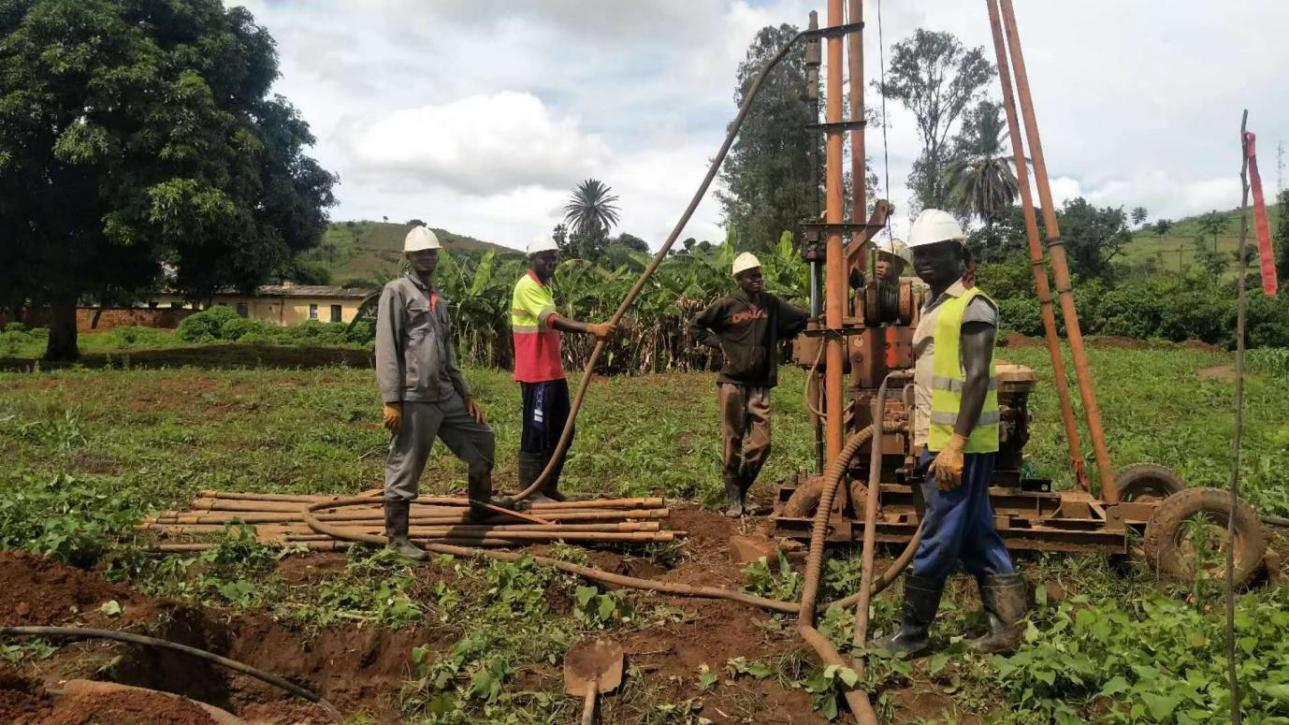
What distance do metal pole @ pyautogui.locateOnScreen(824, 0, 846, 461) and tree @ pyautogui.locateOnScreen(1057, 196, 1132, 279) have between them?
4264 cm

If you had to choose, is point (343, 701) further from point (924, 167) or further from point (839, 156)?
point (924, 167)

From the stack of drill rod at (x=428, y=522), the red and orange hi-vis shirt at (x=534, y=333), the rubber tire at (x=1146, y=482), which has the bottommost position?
the stack of drill rod at (x=428, y=522)

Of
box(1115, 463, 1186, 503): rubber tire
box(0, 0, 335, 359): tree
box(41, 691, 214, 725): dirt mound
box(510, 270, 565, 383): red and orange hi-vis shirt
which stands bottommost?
box(41, 691, 214, 725): dirt mound

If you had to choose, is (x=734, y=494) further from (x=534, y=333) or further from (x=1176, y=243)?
(x=1176, y=243)

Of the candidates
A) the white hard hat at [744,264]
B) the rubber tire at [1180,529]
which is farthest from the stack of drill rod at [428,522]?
the rubber tire at [1180,529]

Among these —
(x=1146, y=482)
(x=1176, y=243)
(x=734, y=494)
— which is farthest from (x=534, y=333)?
(x=1176, y=243)

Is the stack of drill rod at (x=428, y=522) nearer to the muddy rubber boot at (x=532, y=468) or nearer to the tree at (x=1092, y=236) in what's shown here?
the muddy rubber boot at (x=532, y=468)

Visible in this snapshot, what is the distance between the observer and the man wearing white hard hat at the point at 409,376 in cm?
574

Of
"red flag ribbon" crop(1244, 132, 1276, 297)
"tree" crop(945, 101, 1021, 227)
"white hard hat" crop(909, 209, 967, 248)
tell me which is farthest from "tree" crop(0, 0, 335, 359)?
"tree" crop(945, 101, 1021, 227)

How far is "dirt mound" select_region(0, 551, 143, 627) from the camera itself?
14.5ft

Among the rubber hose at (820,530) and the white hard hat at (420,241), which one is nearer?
the rubber hose at (820,530)

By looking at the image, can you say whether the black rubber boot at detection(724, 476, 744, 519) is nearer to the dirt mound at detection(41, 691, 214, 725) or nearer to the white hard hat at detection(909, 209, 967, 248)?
the white hard hat at detection(909, 209, 967, 248)

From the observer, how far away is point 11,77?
1883 centimetres

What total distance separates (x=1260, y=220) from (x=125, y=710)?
4.03m
